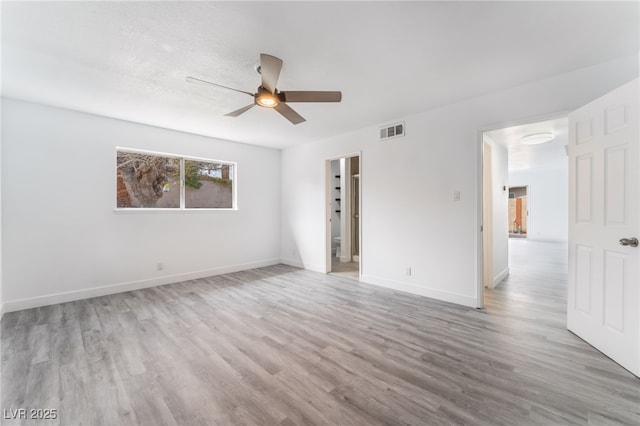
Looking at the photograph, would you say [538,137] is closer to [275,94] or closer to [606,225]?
[606,225]

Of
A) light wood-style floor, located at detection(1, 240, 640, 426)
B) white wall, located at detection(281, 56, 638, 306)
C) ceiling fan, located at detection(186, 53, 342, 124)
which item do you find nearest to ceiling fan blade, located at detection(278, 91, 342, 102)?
ceiling fan, located at detection(186, 53, 342, 124)

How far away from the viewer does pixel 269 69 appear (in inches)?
81.0

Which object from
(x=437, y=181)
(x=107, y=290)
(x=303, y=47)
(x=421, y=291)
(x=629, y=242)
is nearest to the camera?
(x=629, y=242)

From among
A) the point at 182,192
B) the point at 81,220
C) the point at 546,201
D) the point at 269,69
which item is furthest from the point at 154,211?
the point at 546,201

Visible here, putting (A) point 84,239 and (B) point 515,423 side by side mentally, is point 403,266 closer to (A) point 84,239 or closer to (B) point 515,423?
(B) point 515,423

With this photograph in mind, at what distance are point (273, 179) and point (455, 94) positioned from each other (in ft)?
12.9

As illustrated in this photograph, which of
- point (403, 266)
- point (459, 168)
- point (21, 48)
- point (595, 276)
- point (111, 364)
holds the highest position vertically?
point (21, 48)

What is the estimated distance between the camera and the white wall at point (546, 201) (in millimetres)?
8867

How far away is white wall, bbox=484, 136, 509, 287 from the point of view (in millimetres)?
4137

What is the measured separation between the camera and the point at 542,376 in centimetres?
190

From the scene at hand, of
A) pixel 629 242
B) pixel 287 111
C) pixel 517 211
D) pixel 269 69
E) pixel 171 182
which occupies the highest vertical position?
pixel 269 69

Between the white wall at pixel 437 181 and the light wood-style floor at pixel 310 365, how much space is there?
20.5 inches

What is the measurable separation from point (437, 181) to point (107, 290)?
5.02 meters

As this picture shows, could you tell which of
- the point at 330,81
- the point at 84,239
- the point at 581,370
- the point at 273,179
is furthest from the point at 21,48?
Answer: the point at 581,370
